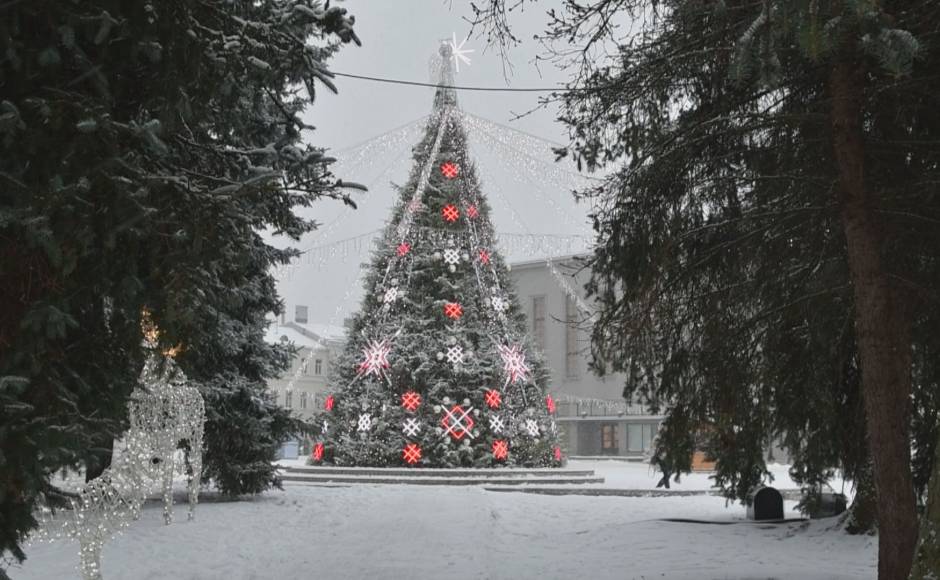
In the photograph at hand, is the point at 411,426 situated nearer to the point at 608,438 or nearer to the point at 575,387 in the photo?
the point at 575,387

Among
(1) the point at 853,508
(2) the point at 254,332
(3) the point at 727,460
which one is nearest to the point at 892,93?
(1) the point at 853,508

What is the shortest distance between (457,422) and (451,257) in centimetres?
409

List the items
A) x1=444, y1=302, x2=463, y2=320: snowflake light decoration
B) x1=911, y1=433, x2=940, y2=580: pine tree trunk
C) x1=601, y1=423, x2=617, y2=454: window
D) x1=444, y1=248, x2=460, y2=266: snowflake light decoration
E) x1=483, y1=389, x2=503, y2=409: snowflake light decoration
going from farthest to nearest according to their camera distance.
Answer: x1=601, y1=423, x2=617, y2=454: window < x1=444, y1=248, x2=460, y2=266: snowflake light decoration < x1=444, y1=302, x2=463, y2=320: snowflake light decoration < x1=483, y1=389, x2=503, y2=409: snowflake light decoration < x1=911, y1=433, x2=940, y2=580: pine tree trunk

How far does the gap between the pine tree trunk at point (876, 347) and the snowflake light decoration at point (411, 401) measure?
48.0 feet

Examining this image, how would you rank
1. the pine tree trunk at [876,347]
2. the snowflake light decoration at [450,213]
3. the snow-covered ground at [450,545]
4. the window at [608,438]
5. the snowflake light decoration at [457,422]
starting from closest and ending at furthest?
the pine tree trunk at [876,347]
the snow-covered ground at [450,545]
the snowflake light decoration at [457,422]
the snowflake light decoration at [450,213]
the window at [608,438]

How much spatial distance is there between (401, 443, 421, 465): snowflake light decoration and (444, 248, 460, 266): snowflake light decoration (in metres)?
4.59

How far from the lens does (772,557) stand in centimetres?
963

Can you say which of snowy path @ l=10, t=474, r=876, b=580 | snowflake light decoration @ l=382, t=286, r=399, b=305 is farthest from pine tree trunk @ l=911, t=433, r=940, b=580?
snowflake light decoration @ l=382, t=286, r=399, b=305

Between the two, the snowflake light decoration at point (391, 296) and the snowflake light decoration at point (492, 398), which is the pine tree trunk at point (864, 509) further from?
the snowflake light decoration at point (391, 296)

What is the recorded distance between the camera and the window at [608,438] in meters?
48.4

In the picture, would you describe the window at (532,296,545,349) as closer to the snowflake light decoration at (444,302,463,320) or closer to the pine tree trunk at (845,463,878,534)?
the snowflake light decoration at (444,302,463,320)

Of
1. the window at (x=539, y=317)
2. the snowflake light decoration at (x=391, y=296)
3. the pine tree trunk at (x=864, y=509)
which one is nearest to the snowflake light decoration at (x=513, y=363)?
the snowflake light decoration at (x=391, y=296)

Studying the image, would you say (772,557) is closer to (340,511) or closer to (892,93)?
(892,93)

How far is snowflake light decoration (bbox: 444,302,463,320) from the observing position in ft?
70.0
